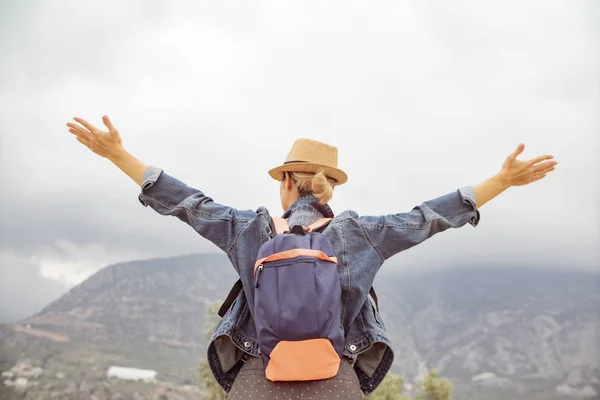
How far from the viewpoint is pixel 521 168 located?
13.2ft

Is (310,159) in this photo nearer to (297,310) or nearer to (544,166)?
(297,310)

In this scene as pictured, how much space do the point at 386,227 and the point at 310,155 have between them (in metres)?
0.88

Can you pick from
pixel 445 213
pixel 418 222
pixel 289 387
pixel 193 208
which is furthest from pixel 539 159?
pixel 193 208

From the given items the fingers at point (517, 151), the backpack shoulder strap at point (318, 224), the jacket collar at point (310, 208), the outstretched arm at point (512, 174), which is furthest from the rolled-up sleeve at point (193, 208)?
the fingers at point (517, 151)

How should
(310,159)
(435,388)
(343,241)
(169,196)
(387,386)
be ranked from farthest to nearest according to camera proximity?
(435,388) → (387,386) → (310,159) → (169,196) → (343,241)

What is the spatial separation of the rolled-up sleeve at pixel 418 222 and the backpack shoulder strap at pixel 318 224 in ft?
0.83

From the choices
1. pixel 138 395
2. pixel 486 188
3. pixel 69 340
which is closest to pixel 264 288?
pixel 486 188

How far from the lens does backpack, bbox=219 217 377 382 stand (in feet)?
10.2

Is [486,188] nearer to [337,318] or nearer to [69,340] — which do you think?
[337,318]

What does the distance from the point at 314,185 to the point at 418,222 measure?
801 mm

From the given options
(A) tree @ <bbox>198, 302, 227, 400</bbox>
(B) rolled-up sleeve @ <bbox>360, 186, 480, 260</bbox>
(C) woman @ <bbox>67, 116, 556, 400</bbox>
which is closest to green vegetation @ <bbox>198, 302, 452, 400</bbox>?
(A) tree @ <bbox>198, 302, 227, 400</bbox>

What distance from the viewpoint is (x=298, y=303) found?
3.12 metres

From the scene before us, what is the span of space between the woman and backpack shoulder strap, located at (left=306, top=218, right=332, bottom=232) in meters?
0.07

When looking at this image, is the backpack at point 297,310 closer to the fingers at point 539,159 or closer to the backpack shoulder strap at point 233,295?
the backpack shoulder strap at point 233,295
